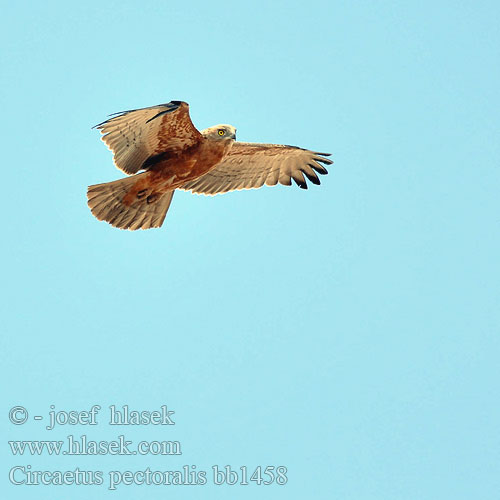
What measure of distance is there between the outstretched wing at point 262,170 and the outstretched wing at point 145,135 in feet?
5.49

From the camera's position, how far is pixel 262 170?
14.2 m

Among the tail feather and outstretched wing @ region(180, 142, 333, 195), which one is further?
outstretched wing @ region(180, 142, 333, 195)

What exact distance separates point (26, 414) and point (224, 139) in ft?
17.3

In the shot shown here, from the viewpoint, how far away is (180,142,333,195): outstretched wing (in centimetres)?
1391

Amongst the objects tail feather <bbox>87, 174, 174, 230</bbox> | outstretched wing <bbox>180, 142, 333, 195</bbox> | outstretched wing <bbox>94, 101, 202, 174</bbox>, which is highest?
outstretched wing <bbox>180, 142, 333, 195</bbox>

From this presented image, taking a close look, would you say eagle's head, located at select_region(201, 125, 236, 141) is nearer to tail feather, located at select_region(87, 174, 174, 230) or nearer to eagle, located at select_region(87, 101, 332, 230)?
eagle, located at select_region(87, 101, 332, 230)

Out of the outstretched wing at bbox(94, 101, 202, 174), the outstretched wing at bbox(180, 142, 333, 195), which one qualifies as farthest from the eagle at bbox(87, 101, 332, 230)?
the outstretched wing at bbox(180, 142, 333, 195)

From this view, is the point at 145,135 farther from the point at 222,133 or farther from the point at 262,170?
the point at 262,170

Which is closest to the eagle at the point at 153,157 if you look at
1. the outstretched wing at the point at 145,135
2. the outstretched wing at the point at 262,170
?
the outstretched wing at the point at 145,135

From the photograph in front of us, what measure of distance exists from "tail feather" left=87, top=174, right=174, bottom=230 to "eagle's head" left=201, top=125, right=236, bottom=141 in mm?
1381

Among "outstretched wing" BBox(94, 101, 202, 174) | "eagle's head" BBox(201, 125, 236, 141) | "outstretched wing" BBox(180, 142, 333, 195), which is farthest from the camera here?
"outstretched wing" BBox(180, 142, 333, 195)

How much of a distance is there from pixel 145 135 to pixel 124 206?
4.31ft

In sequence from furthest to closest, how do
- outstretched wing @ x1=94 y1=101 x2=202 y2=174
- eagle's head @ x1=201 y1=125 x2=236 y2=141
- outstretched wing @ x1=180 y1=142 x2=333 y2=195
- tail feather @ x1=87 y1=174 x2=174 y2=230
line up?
outstretched wing @ x1=180 y1=142 x2=333 y2=195
tail feather @ x1=87 y1=174 x2=174 y2=230
eagle's head @ x1=201 y1=125 x2=236 y2=141
outstretched wing @ x1=94 y1=101 x2=202 y2=174

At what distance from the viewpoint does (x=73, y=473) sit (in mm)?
11508
